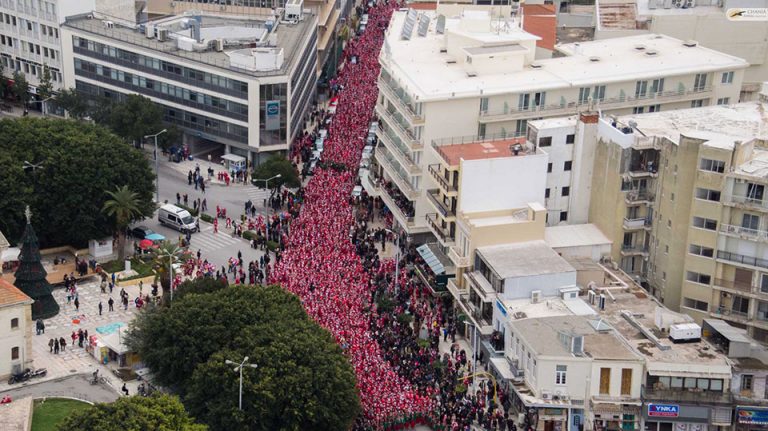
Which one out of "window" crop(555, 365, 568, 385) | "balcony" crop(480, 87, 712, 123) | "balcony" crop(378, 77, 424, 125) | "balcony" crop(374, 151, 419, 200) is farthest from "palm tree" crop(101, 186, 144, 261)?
"window" crop(555, 365, 568, 385)

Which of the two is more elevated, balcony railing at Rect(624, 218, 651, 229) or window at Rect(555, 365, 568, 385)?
balcony railing at Rect(624, 218, 651, 229)

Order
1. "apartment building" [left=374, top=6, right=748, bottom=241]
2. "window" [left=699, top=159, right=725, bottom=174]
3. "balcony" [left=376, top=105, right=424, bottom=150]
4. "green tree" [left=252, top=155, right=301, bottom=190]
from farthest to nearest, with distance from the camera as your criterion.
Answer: "green tree" [left=252, top=155, right=301, bottom=190], "balcony" [left=376, top=105, right=424, bottom=150], "apartment building" [left=374, top=6, right=748, bottom=241], "window" [left=699, top=159, right=725, bottom=174]

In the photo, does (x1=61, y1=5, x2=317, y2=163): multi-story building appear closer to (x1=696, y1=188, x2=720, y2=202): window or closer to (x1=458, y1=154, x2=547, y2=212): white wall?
(x1=458, y1=154, x2=547, y2=212): white wall

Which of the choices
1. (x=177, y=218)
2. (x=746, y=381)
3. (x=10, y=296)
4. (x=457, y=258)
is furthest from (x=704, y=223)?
(x=10, y=296)

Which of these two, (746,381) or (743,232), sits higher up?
(743,232)

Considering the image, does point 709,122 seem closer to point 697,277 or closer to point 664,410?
point 697,277

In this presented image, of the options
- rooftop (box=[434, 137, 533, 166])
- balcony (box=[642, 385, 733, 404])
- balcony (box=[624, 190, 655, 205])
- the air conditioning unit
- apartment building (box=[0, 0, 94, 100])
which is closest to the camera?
balcony (box=[642, 385, 733, 404])
